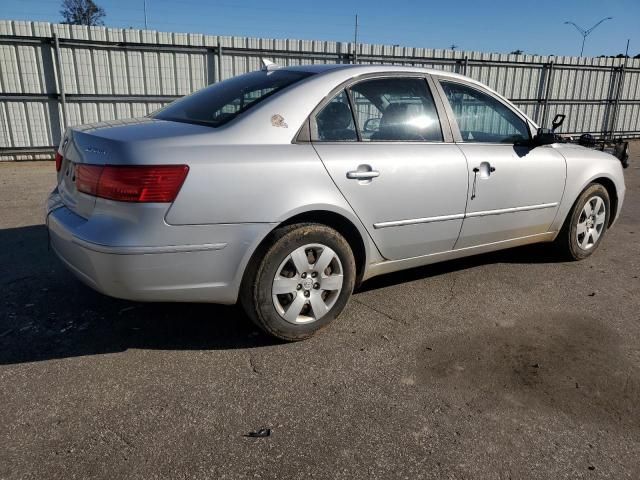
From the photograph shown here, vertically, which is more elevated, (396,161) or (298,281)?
(396,161)

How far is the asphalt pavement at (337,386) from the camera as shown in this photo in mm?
2166

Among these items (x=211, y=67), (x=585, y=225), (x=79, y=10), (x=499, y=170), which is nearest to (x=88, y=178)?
(x=499, y=170)

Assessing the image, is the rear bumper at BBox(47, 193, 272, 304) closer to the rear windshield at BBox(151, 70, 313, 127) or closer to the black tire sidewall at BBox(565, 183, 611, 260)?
the rear windshield at BBox(151, 70, 313, 127)

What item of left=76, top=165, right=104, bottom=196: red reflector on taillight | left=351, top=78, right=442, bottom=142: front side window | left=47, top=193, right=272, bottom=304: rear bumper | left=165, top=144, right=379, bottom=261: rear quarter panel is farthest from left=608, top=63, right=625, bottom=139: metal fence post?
left=76, top=165, right=104, bottom=196: red reflector on taillight

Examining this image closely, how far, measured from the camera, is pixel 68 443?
7.27ft

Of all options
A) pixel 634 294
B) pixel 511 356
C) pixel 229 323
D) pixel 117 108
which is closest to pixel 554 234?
pixel 634 294

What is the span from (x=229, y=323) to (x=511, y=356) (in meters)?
1.74

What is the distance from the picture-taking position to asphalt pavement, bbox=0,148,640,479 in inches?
85.3

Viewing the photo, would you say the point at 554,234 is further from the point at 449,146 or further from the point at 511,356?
the point at 511,356

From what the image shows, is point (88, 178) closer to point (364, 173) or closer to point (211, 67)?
point (364, 173)

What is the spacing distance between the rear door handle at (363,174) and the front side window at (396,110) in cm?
25

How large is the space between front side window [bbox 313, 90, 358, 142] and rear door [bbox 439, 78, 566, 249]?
0.88 meters

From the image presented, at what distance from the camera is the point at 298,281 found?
3.06m

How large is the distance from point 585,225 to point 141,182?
400cm
